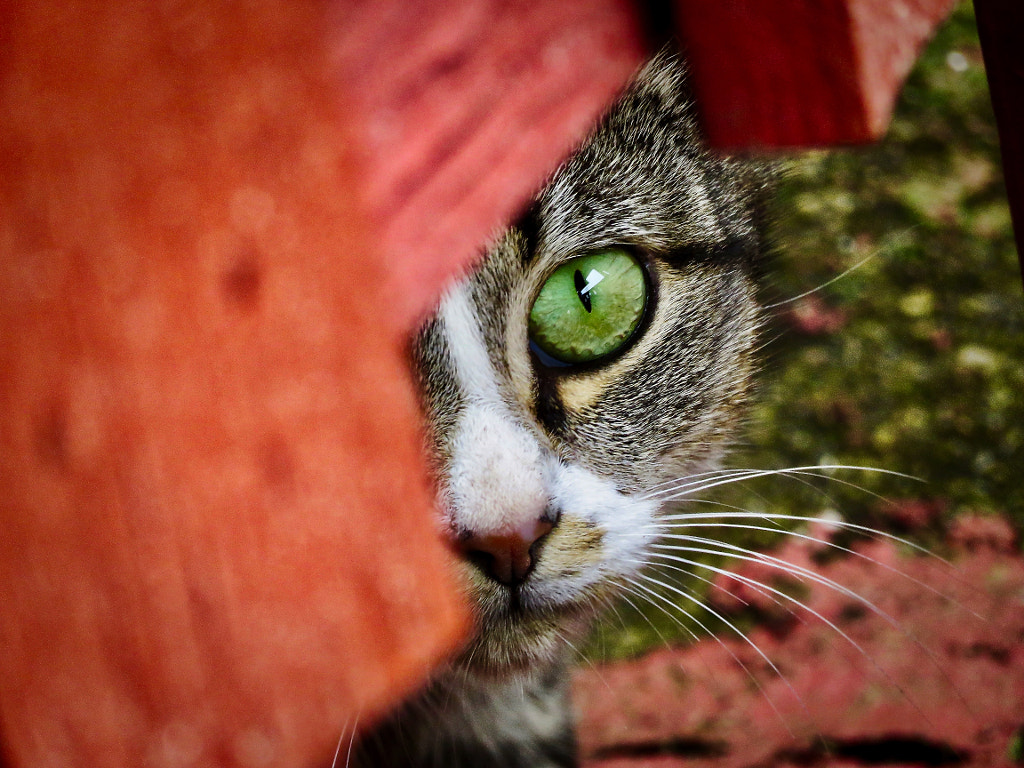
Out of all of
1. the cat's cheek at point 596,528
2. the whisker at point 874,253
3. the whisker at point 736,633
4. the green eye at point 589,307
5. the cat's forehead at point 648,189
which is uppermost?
the cat's forehead at point 648,189

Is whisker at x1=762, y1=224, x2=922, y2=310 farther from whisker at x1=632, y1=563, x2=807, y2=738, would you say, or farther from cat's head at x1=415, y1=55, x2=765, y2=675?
whisker at x1=632, y1=563, x2=807, y2=738

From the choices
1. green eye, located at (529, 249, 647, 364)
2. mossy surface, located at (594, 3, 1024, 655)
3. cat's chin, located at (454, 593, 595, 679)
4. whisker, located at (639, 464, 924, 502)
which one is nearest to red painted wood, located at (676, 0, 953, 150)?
mossy surface, located at (594, 3, 1024, 655)

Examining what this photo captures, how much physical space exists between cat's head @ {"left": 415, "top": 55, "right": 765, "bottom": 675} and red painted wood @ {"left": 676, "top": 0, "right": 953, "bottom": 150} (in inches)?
1.2

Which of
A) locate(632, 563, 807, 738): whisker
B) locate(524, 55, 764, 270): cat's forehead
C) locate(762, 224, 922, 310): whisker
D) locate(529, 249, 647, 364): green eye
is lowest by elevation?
locate(632, 563, 807, 738): whisker

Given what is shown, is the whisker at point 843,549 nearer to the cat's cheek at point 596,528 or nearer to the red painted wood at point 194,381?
the cat's cheek at point 596,528

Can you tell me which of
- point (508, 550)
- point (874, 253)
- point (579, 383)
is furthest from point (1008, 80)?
point (508, 550)

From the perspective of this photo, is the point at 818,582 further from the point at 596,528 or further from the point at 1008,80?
the point at 1008,80

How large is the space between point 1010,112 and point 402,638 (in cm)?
63

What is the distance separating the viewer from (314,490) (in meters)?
0.40

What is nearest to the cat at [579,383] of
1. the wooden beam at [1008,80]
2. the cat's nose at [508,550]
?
the cat's nose at [508,550]

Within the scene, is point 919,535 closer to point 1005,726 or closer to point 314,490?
point 1005,726

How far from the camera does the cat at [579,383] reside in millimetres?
458

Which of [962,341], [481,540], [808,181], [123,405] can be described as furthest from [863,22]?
[123,405]

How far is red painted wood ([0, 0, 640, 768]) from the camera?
38 cm
